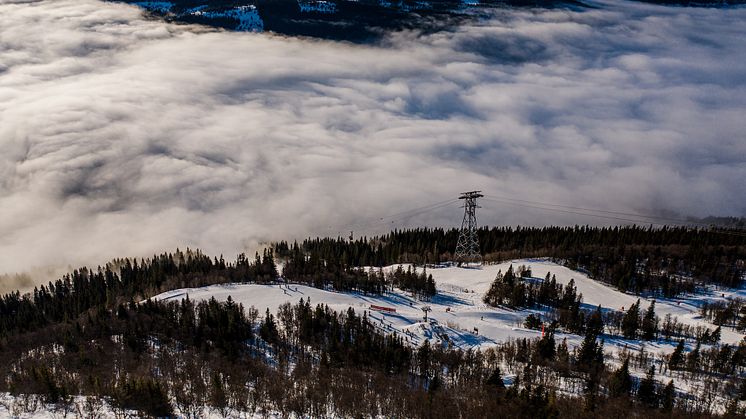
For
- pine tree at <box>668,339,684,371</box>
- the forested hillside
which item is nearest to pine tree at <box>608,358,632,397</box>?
the forested hillside

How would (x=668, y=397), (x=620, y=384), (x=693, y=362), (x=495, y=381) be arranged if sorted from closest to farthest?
1. (x=668, y=397)
2. (x=495, y=381)
3. (x=620, y=384)
4. (x=693, y=362)

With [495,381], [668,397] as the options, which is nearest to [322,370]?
[495,381]

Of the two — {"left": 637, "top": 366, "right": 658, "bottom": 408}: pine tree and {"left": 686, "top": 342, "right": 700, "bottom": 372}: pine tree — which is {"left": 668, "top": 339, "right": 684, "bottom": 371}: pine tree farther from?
{"left": 637, "top": 366, "right": 658, "bottom": 408}: pine tree

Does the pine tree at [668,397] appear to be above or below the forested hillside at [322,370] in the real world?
above

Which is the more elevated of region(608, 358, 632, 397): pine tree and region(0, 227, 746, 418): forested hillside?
region(608, 358, 632, 397): pine tree

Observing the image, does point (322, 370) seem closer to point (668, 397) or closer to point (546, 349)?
point (546, 349)

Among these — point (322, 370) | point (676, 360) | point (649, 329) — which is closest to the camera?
point (322, 370)

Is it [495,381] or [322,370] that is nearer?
[495,381]

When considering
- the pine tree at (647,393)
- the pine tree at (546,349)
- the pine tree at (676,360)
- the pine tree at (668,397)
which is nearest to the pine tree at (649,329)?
the pine tree at (676,360)

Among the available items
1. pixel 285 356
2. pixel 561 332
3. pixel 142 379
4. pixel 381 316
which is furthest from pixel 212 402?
pixel 561 332

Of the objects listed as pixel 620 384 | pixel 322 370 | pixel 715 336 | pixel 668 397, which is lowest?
pixel 322 370

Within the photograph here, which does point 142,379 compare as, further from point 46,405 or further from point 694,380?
point 694,380

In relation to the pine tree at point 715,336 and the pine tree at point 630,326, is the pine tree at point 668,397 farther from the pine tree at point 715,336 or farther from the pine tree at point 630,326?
the pine tree at point 715,336
